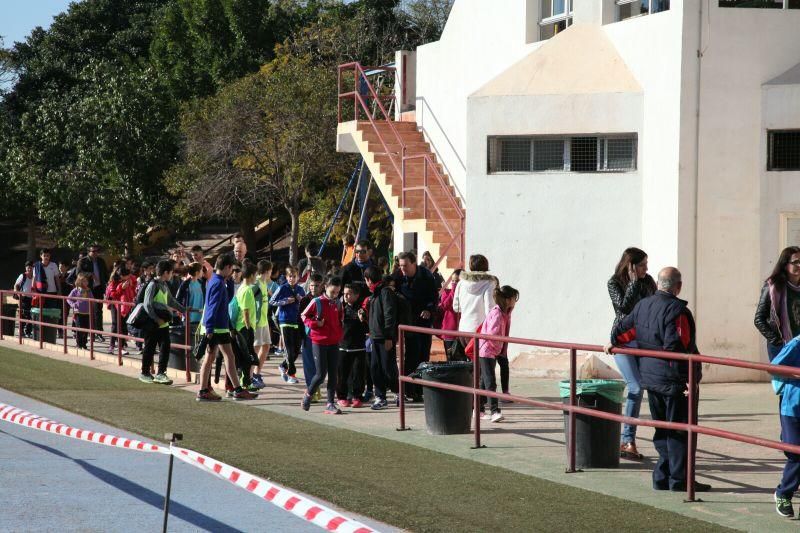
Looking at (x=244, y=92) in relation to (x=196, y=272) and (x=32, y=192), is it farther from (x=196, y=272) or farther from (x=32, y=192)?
(x=196, y=272)

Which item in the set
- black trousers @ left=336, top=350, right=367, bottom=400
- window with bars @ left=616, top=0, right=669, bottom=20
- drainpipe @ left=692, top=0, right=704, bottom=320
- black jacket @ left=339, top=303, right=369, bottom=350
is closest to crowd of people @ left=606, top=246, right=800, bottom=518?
black jacket @ left=339, top=303, right=369, bottom=350

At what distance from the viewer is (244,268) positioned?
1491 centimetres

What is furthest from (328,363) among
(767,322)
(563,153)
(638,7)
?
(638,7)

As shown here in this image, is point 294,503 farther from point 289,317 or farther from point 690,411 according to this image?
point 289,317

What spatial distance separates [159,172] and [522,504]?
125 feet

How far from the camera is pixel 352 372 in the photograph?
14.5 m

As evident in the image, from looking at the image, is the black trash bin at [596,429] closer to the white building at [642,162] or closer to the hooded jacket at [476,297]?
the hooded jacket at [476,297]

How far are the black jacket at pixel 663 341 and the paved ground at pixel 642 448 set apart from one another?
33.0 inches

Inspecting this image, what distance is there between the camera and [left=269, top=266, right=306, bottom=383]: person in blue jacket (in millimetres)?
15711

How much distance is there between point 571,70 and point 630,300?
28.6ft

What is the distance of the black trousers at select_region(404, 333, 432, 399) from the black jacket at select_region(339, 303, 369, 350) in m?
0.55

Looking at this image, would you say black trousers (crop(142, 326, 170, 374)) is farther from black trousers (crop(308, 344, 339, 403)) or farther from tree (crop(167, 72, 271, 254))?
tree (crop(167, 72, 271, 254))

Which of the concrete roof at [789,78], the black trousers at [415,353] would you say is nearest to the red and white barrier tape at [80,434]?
the black trousers at [415,353]

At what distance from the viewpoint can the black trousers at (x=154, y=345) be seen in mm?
16844
